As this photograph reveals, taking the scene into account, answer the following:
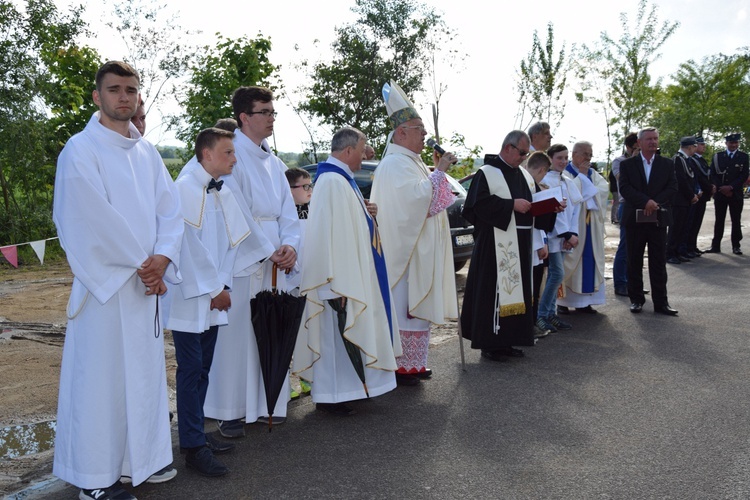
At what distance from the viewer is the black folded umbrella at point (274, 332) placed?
189 inches

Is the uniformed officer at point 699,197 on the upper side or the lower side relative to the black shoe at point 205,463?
upper

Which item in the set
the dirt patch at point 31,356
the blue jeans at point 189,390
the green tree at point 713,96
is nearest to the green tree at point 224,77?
the dirt patch at point 31,356

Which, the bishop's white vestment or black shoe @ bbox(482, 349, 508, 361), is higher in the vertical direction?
the bishop's white vestment

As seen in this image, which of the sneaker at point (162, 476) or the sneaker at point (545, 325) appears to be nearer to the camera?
the sneaker at point (162, 476)

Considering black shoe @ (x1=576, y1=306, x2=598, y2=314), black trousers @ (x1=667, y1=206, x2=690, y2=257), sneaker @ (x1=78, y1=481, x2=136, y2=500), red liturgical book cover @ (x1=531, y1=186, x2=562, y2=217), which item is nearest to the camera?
sneaker @ (x1=78, y1=481, x2=136, y2=500)

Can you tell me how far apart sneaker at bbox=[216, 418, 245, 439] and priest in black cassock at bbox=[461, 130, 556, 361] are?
101 inches

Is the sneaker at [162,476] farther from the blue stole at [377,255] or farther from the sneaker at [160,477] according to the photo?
the blue stole at [377,255]

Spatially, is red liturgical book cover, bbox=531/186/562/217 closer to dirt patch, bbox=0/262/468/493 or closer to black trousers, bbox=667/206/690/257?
dirt patch, bbox=0/262/468/493

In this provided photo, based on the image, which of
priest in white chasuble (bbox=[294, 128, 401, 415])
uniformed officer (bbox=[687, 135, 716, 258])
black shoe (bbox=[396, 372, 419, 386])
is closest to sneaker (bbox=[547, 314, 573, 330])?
black shoe (bbox=[396, 372, 419, 386])

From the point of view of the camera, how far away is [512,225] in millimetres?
6953

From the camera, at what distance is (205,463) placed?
4.21 meters

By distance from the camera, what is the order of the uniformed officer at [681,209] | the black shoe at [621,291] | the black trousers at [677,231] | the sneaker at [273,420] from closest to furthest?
the sneaker at [273,420] → the black shoe at [621,291] → the uniformed officer at [681,209] → the black trousers at [677,231]

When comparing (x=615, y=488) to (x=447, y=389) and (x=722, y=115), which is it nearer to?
(x=447, y=389)

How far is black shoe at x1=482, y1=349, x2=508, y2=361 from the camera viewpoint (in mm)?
6829
